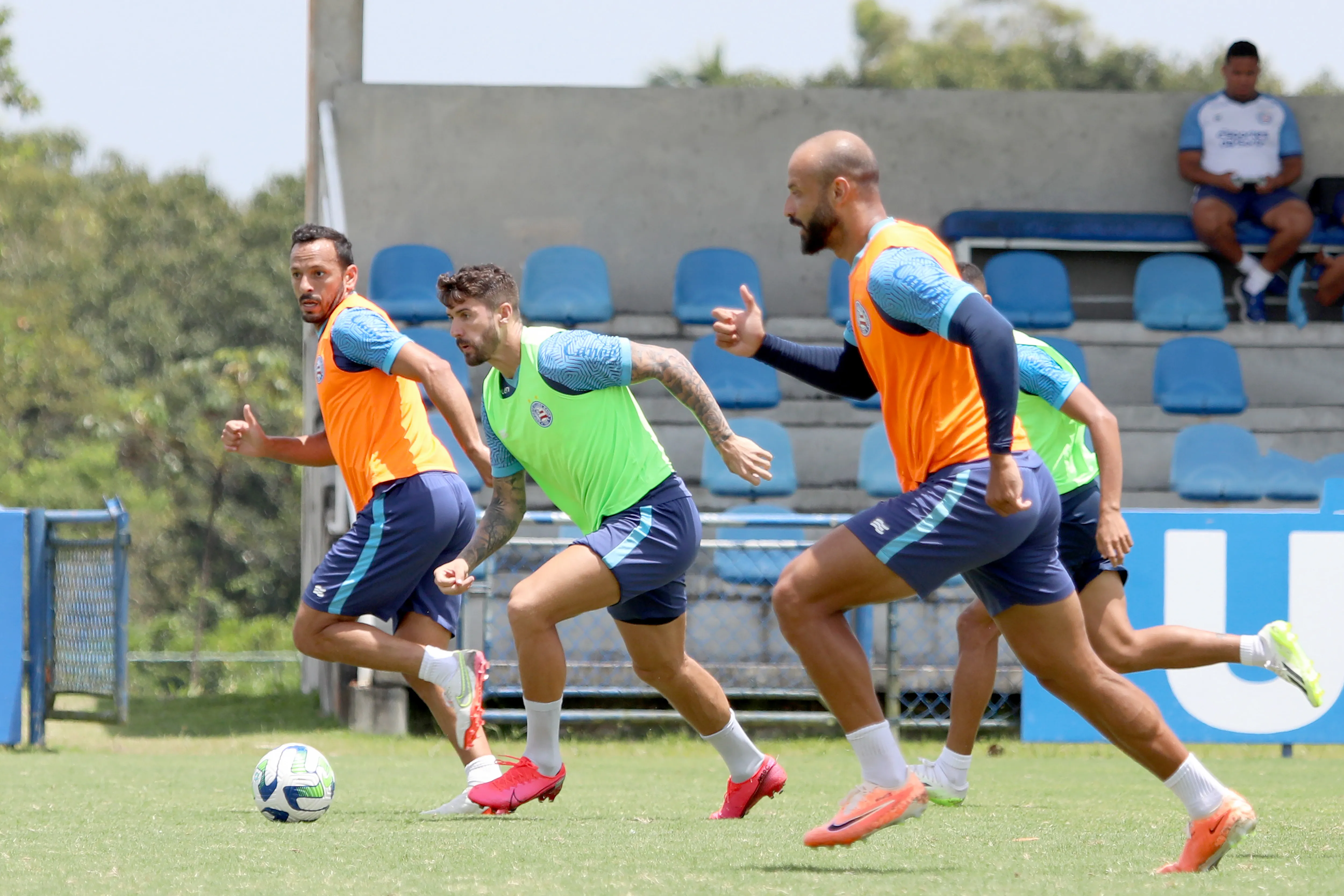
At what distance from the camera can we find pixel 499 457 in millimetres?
5875

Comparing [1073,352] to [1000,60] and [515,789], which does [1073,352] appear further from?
[1000,60]

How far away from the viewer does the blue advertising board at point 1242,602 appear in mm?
9523

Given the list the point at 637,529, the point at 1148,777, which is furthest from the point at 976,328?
the point at 1148,777

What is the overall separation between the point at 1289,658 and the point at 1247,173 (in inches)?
378

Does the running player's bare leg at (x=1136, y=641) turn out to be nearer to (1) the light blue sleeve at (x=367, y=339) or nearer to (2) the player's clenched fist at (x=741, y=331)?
(2) the player's clenched fist at (x=741, y=331)

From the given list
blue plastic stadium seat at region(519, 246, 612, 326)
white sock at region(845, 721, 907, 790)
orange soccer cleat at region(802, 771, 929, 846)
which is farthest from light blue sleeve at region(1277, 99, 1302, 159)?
orange soccer cleat at region(802, 771, 929, 846)

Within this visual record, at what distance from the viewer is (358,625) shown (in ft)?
20.1

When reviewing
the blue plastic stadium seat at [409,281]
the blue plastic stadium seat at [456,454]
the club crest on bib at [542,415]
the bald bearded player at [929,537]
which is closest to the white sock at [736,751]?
the club crest on bib at [542,415]

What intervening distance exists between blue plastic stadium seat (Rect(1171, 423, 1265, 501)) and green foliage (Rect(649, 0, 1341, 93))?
35493 mm

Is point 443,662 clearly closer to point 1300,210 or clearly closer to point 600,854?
point 600,854

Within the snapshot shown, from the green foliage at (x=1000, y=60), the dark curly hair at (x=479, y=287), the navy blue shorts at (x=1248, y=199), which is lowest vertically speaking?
the dark curly hair at (x=479, y=287)

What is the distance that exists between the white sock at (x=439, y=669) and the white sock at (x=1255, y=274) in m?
10.9

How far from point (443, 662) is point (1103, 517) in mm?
2459

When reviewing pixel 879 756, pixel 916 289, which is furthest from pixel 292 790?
pixel 916 289
